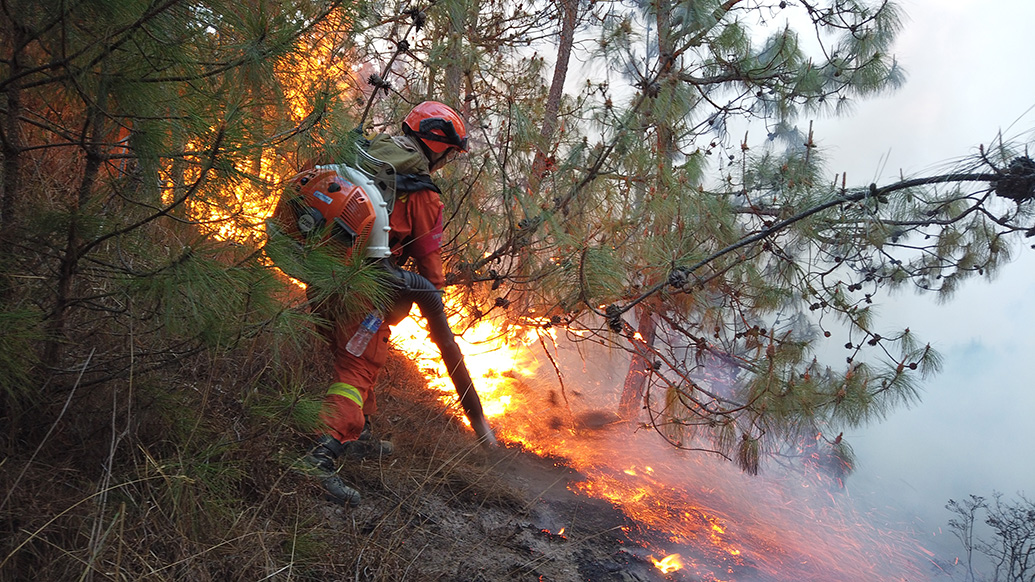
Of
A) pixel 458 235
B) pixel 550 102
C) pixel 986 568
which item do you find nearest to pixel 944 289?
pixel 986 568

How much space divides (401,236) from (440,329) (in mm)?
490

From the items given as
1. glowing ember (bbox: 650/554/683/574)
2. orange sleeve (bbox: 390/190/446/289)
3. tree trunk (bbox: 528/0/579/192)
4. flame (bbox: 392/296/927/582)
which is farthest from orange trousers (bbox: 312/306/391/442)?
tree trunk (bbox: 528/0/579/192)

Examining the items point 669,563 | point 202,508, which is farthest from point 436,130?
point 669,563

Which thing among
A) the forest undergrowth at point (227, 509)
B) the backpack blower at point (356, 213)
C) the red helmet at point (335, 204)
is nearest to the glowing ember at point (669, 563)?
the forest undergrowth at point (227, 509)

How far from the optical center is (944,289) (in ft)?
13.4

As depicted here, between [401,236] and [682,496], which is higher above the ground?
[401,236]

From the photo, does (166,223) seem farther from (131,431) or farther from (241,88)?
(131,431)

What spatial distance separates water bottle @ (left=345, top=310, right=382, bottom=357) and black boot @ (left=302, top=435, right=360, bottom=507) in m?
0.39

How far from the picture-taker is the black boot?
228 centimetres

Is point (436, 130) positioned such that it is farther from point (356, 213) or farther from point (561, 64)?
point (561, 64)

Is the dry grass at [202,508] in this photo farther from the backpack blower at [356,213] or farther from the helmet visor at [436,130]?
the helmet visor at [436,130]

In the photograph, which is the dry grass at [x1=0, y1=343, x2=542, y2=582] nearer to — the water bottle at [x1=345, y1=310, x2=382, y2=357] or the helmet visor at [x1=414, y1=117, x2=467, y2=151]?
the water bottle at [x1=345, y1=310, x2=382, y2=357]

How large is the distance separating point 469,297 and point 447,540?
1771 mm

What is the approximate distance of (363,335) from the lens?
2.70m
